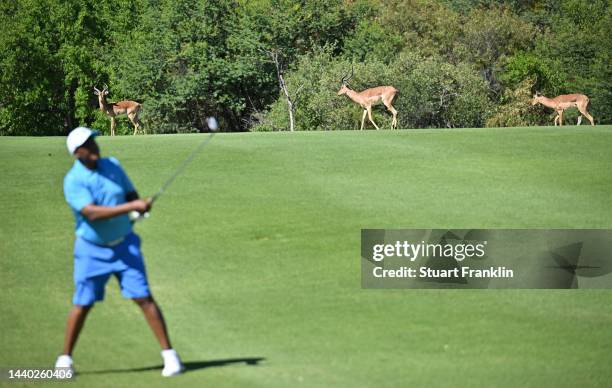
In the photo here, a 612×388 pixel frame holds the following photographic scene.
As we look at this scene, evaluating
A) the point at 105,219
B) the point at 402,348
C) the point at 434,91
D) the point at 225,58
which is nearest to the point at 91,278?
the point at 105,219

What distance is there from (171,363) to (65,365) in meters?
0.98

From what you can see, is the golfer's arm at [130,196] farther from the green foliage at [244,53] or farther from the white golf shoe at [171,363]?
the green foliage at [244,53]

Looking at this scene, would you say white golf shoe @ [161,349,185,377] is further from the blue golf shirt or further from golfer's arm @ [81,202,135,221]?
golfer's arm @ [81,202,135,221]

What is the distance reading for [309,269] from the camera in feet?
45.1

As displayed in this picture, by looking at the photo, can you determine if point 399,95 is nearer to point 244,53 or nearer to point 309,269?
point 244,53

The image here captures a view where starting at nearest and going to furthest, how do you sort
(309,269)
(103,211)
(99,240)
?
(103,211) < (99,240) < (309,269)

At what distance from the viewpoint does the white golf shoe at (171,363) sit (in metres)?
9.51

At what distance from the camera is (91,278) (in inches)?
365

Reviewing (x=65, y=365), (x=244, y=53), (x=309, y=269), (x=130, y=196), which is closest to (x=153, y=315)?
(x=65, y=365)

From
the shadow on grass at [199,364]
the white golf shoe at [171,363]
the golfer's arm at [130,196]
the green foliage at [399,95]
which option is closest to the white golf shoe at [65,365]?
the shadow on grass at [199,364]

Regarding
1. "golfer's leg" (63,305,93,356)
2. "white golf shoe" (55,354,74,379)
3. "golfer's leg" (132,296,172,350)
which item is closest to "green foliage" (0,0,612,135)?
"white golf shoe" (55,354,74,379)

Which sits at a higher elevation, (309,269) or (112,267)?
(112,267)

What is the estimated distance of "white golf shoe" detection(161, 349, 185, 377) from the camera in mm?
9508

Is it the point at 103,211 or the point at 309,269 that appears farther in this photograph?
the point at 309,269
